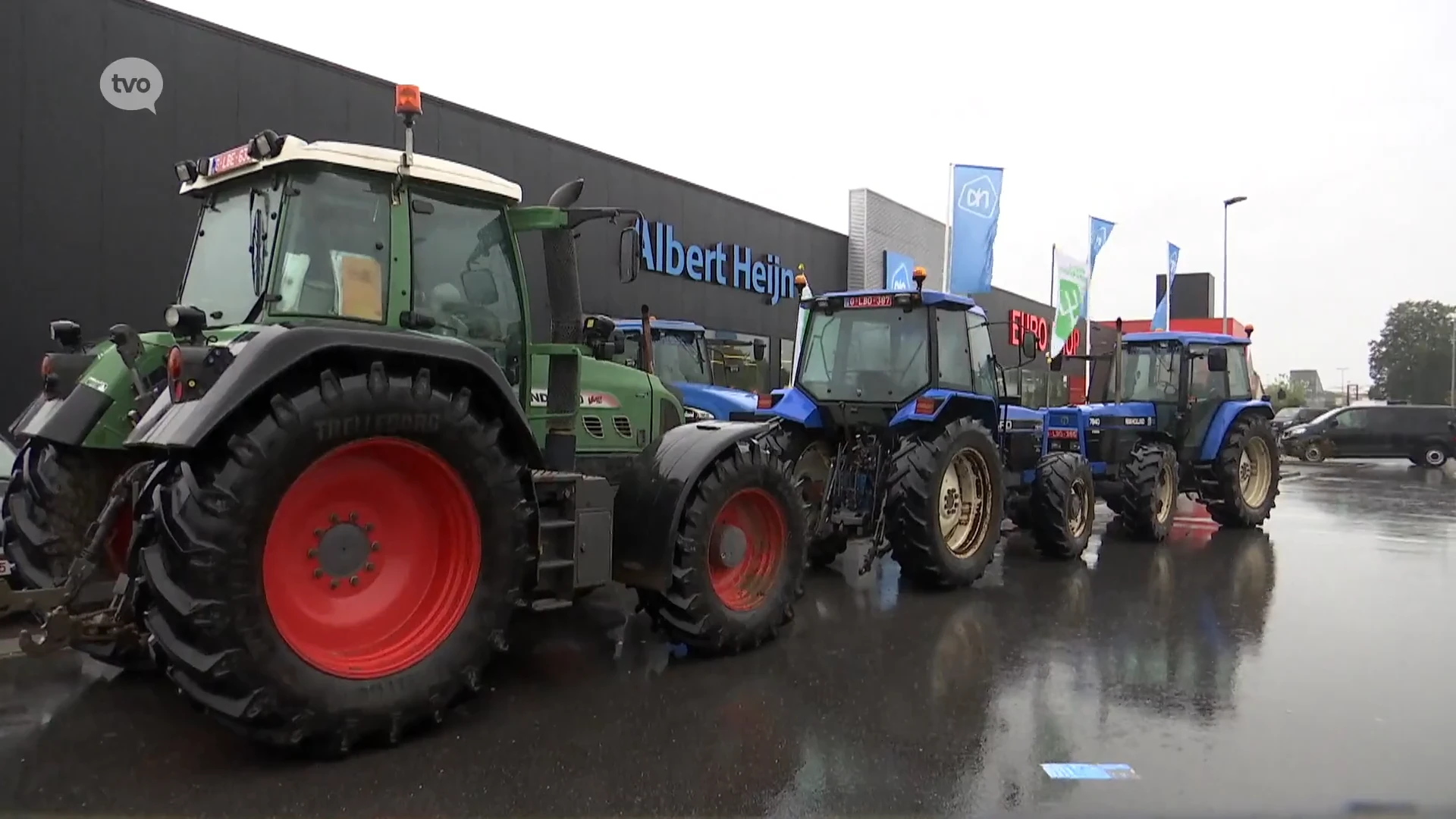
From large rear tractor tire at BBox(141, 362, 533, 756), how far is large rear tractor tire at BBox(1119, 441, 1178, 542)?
7.73 m

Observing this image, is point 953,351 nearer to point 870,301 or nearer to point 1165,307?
point 870,301

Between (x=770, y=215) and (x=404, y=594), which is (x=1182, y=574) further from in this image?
(x=770, y=215)

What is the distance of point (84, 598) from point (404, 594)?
124cm

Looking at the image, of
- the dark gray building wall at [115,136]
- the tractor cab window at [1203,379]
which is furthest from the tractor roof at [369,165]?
the tractor cab window at [1203,379]

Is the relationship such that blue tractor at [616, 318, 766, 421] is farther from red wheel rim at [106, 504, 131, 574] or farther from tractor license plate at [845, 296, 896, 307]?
red wheel rim at [106, 504, 131, 574]

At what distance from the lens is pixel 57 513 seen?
14.3 ft

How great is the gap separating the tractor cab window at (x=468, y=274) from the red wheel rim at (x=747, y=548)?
4.95 feet

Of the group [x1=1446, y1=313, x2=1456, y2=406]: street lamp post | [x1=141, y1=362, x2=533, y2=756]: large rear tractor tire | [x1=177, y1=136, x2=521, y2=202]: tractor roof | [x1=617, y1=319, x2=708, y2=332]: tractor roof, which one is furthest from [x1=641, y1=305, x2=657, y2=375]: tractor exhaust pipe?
[x1=1446, y1=313, x2=1456, y2=406]: street lamp post

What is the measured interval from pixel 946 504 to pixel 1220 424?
18.1 ft

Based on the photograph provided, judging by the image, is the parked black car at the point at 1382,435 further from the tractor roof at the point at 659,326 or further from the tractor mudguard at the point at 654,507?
the tractor mudguard at the point at 654,507

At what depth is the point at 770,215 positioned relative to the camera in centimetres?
1872

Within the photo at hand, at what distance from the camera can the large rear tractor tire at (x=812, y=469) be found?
7680 millimetres

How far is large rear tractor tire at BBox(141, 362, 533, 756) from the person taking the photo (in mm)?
3314

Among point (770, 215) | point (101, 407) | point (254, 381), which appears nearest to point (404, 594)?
point (254, 381)
